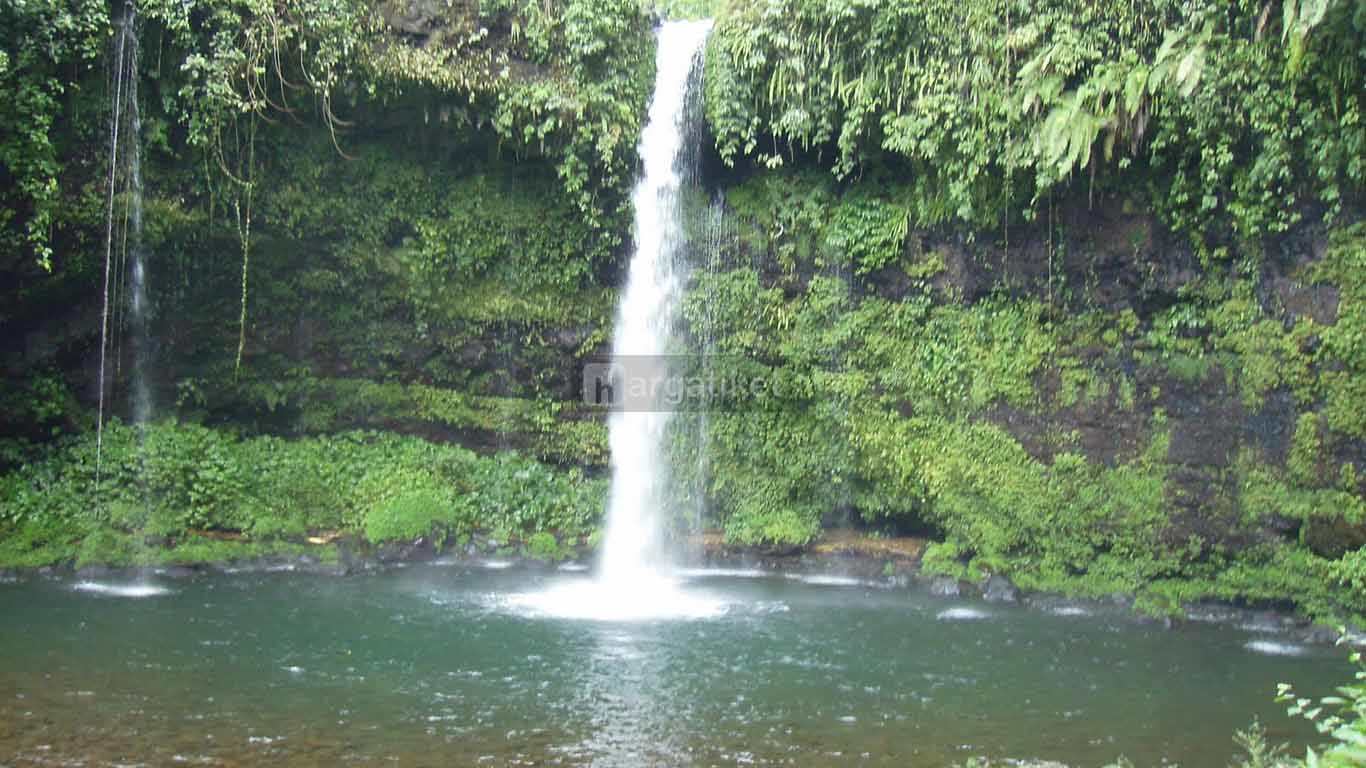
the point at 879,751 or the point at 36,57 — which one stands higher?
the point at 36,57

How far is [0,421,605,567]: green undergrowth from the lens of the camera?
12703 millimetres

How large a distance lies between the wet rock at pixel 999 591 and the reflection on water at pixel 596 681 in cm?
44

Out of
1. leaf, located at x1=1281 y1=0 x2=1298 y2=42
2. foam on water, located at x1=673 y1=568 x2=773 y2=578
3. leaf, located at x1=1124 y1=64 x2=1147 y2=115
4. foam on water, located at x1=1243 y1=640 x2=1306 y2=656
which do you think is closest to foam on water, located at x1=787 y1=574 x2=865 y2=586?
foam on water, located at x1=673 y1=568 x2=773 y2=578

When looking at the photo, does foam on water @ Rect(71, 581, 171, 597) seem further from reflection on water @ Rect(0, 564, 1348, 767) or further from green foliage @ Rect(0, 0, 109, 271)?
green foliage @ Rect(0, 0, 109, 271)

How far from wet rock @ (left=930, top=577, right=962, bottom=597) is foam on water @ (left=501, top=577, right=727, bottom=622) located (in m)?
2.60

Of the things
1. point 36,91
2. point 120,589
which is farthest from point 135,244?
point 120,589

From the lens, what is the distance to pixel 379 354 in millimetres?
15086

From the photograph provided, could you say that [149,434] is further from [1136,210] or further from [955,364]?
[1136,210]

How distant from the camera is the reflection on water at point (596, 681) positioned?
7273 mm

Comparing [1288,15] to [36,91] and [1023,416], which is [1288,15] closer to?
[1023,416]

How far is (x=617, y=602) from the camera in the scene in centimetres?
1187

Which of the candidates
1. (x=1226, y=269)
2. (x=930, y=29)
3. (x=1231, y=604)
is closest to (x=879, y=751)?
(x=1231, y=604)

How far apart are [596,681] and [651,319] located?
263 inches

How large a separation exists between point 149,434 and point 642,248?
6594mm
